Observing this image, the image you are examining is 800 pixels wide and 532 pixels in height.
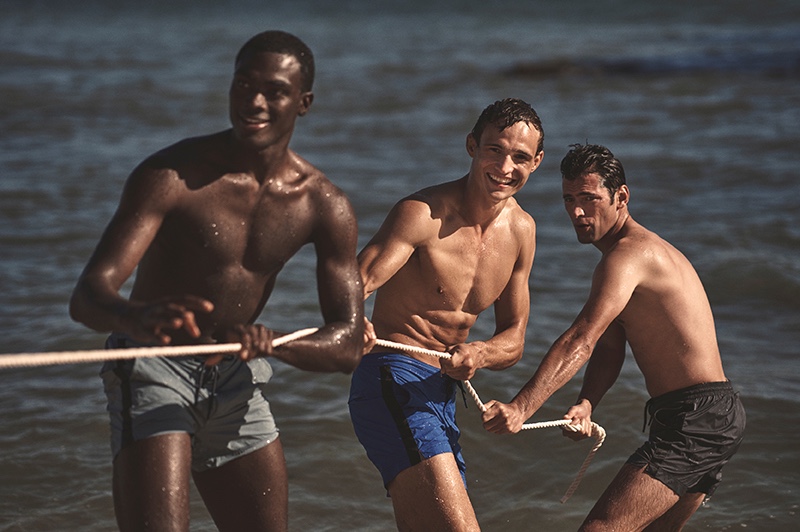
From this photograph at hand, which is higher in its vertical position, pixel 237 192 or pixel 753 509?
pixel 237 192

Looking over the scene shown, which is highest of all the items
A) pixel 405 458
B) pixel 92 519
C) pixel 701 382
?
pixel 701 382

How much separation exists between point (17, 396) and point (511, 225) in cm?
370

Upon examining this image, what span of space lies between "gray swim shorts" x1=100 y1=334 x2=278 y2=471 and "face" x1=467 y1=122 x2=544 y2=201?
4.33ft

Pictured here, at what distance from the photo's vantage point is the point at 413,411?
4680 mm

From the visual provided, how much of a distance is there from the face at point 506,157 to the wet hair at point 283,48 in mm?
1250

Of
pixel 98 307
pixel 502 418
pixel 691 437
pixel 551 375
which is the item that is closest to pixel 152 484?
pixel 98 307

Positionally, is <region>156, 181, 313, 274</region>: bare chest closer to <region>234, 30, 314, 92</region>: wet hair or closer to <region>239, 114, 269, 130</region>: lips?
<region>239, 114, 269, 130</region>: lips

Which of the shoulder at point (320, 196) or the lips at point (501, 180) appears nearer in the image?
the shoulder at point (320, 196)

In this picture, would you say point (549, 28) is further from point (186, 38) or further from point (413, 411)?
point (413, 411)

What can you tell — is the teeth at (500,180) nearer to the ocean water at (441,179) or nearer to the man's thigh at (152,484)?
the man's thigh at (152,484)

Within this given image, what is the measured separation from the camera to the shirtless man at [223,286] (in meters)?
3.43

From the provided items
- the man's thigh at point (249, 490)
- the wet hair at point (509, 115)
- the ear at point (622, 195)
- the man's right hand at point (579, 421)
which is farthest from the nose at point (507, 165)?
the man's thigh at point (249, 490)

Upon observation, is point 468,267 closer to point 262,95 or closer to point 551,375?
point 551,375

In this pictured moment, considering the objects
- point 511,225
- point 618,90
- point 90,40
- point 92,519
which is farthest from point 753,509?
point 90,40
